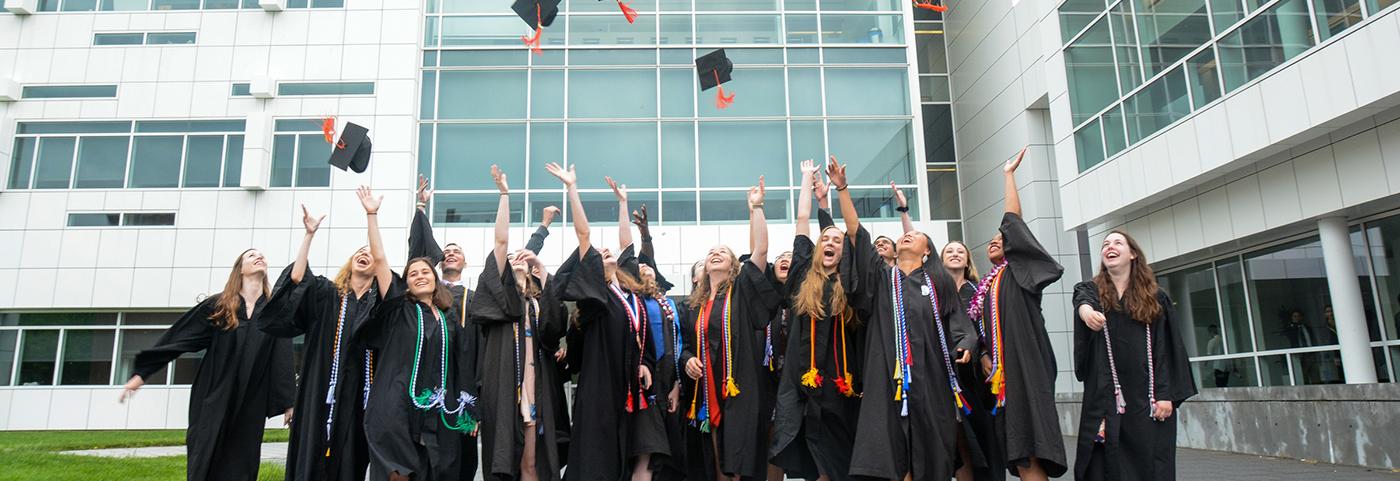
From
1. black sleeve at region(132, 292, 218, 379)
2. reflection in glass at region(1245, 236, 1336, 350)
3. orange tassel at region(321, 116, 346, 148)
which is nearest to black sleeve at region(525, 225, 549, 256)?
black sleeve at region(132, 292, 218, 379)

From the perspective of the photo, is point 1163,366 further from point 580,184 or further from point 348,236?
point 348,236

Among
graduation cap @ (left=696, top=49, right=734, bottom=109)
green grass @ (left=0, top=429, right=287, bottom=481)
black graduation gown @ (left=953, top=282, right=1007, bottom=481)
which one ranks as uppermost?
graduation cap @ (left=696, top=49, right=734, bottom=109)

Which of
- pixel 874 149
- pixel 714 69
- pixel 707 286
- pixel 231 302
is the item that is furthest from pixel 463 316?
pixel 874 149

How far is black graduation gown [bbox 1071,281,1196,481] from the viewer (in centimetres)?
497

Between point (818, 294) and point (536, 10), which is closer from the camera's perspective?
point (818, 294)

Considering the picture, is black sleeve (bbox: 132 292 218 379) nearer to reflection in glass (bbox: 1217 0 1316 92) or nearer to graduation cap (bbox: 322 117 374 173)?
graduation cap (bbox: 322 117 374 173)

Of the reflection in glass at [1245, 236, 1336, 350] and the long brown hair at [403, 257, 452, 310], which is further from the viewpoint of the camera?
the reflection in glass at [1245, 236, 1336, 350]

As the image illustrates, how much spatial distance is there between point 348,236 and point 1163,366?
51.6 ft

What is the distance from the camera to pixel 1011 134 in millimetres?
17938

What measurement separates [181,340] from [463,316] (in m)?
1.77

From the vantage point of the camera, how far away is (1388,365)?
9766 millimetres

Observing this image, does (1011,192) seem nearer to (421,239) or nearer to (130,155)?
(421,239)

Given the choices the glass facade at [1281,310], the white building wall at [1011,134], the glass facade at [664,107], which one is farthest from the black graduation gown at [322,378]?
the white building wall at [1011,134]

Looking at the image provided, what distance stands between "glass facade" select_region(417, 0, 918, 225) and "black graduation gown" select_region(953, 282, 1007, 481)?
12.0 metres
